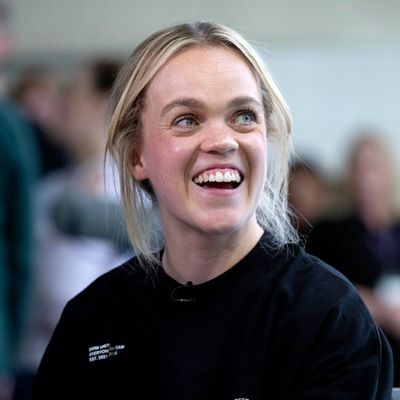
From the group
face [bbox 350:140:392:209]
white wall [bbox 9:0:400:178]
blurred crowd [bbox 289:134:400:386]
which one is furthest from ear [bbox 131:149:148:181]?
white wall [bbox 9:0:400:178]

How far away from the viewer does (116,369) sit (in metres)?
2.43

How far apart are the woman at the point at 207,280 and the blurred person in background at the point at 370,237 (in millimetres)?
2241

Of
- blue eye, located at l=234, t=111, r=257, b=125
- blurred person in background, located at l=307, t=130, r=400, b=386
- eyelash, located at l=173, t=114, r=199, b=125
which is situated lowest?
blurred person in background, located at l=307, t=130, r=400, b=386

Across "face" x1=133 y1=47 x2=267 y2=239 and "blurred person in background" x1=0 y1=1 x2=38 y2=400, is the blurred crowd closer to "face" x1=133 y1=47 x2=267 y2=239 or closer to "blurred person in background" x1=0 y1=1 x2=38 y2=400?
"blurred person in background" x1=0 y1=1 x2=38 y2=400

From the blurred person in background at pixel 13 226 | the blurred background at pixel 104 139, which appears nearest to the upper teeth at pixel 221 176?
the blurred background at pixel 104 139

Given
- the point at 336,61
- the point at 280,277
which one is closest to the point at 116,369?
the point at 280,277

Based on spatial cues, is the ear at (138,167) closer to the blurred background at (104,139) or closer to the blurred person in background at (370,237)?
the blurred background at (104,139)

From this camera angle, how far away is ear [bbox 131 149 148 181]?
2.51 metres

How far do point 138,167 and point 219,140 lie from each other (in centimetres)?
31

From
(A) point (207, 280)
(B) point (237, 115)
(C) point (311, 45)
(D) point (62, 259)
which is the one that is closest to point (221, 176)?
(B) point (237, 115)

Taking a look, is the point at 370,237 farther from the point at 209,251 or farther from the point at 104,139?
the point at 209,251

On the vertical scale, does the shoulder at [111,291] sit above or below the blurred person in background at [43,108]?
above

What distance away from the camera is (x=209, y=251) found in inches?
95.2

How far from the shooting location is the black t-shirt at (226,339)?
2.18 meters
